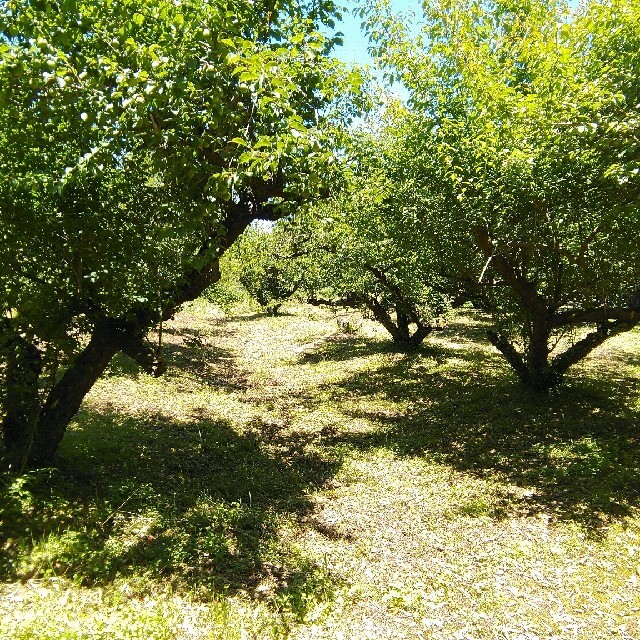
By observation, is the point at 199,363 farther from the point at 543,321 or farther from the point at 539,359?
the point at 543,321

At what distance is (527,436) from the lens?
11711 millimetres

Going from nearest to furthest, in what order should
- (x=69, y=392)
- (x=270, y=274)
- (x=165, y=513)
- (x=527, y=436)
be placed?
(x=165, y=513) → (x=69, y=392) → (x=527, y=436) → (x=270, y=274)

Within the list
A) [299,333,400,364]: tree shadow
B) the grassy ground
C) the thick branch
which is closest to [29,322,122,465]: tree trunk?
the grassy ground

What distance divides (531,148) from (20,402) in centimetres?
1026

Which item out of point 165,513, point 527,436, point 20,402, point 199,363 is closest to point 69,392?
point 20,402

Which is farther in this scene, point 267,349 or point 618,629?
point 267,349

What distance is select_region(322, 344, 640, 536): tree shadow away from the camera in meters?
8.60

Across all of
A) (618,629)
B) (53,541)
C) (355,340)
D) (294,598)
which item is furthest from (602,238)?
(355,340)

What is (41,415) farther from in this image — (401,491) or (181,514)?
(401,491)

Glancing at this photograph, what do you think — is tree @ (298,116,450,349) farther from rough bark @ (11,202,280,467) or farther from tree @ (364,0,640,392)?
rough bark @ (11,202,280,467)

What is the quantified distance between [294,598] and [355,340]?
21841 millimetres

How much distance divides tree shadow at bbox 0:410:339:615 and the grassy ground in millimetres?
35

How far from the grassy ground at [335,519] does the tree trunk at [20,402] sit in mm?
513

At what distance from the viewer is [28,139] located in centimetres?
637
